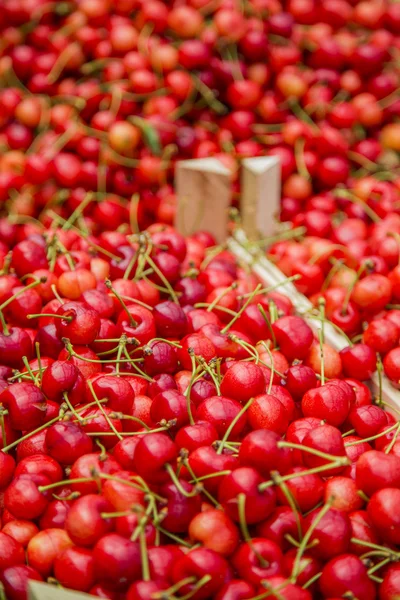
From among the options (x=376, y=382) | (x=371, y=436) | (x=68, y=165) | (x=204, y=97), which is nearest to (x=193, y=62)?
(x=204, y=97)

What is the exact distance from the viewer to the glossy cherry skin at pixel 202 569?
99cm

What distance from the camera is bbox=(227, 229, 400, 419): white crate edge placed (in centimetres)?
147

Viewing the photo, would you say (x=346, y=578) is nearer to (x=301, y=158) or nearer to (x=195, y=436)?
(x=195, y=436)

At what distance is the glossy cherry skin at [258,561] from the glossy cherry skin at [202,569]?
0.03 m

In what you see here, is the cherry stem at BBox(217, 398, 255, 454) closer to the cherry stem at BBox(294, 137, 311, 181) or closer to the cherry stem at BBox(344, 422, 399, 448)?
the cherry stem at BBox(344, 422, 399, 448)

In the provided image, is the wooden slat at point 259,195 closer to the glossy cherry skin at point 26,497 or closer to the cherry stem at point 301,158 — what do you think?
the cherry stem at point 301,158

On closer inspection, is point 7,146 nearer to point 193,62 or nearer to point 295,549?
point 193,62

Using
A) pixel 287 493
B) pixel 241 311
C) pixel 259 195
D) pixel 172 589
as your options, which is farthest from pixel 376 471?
pixel 259 195

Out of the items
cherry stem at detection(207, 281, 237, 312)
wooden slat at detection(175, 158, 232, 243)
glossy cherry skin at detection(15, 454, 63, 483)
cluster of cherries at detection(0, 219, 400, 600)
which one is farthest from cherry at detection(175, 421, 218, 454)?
wooden slat at detection(175, 158, 232, 243)

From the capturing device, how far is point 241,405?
4.19 feet

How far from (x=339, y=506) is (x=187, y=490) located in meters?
0.26

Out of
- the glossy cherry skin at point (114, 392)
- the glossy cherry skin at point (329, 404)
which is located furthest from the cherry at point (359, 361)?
the glossy cherry skin at point (114, 392)

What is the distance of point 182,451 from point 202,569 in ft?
0.60

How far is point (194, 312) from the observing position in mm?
1521
